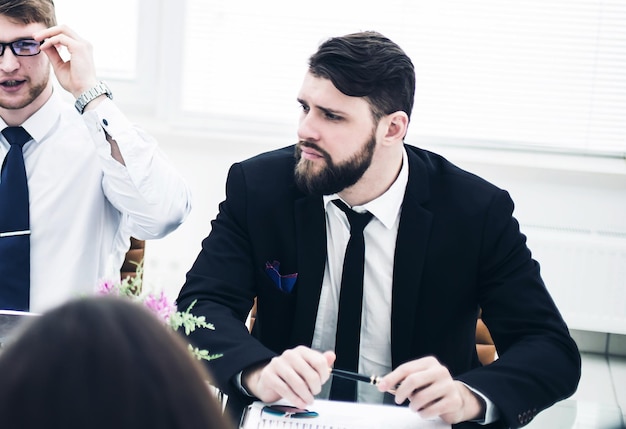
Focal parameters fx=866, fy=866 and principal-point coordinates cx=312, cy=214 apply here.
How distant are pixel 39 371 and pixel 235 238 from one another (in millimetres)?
1383

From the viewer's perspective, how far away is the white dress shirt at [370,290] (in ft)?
6.05

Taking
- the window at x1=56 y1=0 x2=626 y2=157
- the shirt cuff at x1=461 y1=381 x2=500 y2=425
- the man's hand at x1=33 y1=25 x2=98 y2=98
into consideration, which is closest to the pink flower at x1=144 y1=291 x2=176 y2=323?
the shirt cuff at x1=461 y1=381 x2=500 y2=425

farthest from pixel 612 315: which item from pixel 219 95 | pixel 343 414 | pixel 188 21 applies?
pixel 343 414

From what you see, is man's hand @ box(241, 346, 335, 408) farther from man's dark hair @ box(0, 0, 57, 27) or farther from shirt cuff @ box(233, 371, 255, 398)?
man's dark hair @ box(0, 0, 57, 27)

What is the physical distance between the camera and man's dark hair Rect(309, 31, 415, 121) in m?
1.84

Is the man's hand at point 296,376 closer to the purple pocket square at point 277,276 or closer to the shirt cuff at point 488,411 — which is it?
the shirt cuff at point 488,411

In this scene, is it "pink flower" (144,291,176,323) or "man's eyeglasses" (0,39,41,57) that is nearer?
"pink flower" (144,291,176,323)

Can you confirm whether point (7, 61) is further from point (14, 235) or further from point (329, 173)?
point (329, 173)

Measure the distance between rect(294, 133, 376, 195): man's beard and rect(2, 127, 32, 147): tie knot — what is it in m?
0.68

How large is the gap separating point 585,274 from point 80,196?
2350mm

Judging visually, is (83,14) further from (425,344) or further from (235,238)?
(425,344)

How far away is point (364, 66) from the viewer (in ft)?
6.09

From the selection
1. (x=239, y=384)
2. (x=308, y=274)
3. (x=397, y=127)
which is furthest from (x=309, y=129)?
(x=239, y=384)

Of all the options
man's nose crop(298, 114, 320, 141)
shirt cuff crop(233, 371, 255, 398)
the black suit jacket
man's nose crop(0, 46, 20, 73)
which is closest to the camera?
shirt cuff crop(233, 371, 255, 398)
